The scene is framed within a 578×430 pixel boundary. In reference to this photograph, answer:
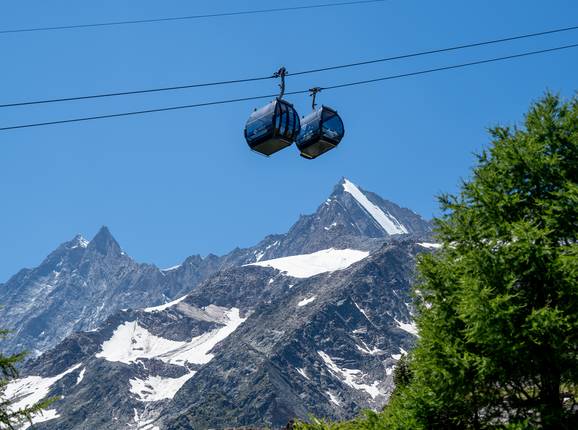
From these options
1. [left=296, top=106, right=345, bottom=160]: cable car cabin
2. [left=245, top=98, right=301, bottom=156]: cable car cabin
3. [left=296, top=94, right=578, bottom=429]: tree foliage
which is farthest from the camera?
[left=296, top=106, right=345, bottom=160]: cable car cabin

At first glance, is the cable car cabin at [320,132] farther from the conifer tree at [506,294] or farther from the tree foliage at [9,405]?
the tree foliage at [9,405]

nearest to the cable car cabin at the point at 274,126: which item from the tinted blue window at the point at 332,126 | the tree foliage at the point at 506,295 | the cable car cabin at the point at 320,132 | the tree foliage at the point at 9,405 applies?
the cable car cabin at the point at 320,132

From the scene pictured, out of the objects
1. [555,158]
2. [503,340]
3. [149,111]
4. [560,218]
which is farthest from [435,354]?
[149,111]

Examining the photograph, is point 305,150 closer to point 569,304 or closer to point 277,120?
point 277,120

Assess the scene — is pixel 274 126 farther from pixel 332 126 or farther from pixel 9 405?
pixel 9 405

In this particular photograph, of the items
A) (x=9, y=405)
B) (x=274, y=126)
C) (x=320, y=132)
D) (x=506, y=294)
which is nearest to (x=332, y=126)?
(x=320, y=132)

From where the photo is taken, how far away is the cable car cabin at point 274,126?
22328mm

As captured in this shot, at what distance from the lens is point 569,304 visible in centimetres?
1828

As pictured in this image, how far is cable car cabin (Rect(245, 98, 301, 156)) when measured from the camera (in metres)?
22.3

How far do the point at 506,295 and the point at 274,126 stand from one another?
→ 9036mm

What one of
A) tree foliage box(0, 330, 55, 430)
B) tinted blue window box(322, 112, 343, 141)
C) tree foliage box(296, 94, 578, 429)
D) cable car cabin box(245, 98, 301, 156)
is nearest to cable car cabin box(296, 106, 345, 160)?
tinted blue window box(322, 112, 343, 141)

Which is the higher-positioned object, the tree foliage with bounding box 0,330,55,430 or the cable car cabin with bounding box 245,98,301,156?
the cable car cabin with bounding box 245,98,301,156

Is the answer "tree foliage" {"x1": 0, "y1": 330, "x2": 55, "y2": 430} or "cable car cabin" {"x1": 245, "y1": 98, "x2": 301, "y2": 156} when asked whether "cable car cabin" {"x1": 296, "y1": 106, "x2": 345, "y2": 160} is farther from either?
"tree foliage" {"x1": 0, "y1": 330, "x2": 55, "y2": 430}

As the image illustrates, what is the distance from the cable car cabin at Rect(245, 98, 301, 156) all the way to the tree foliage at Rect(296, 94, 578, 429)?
5.63 m
